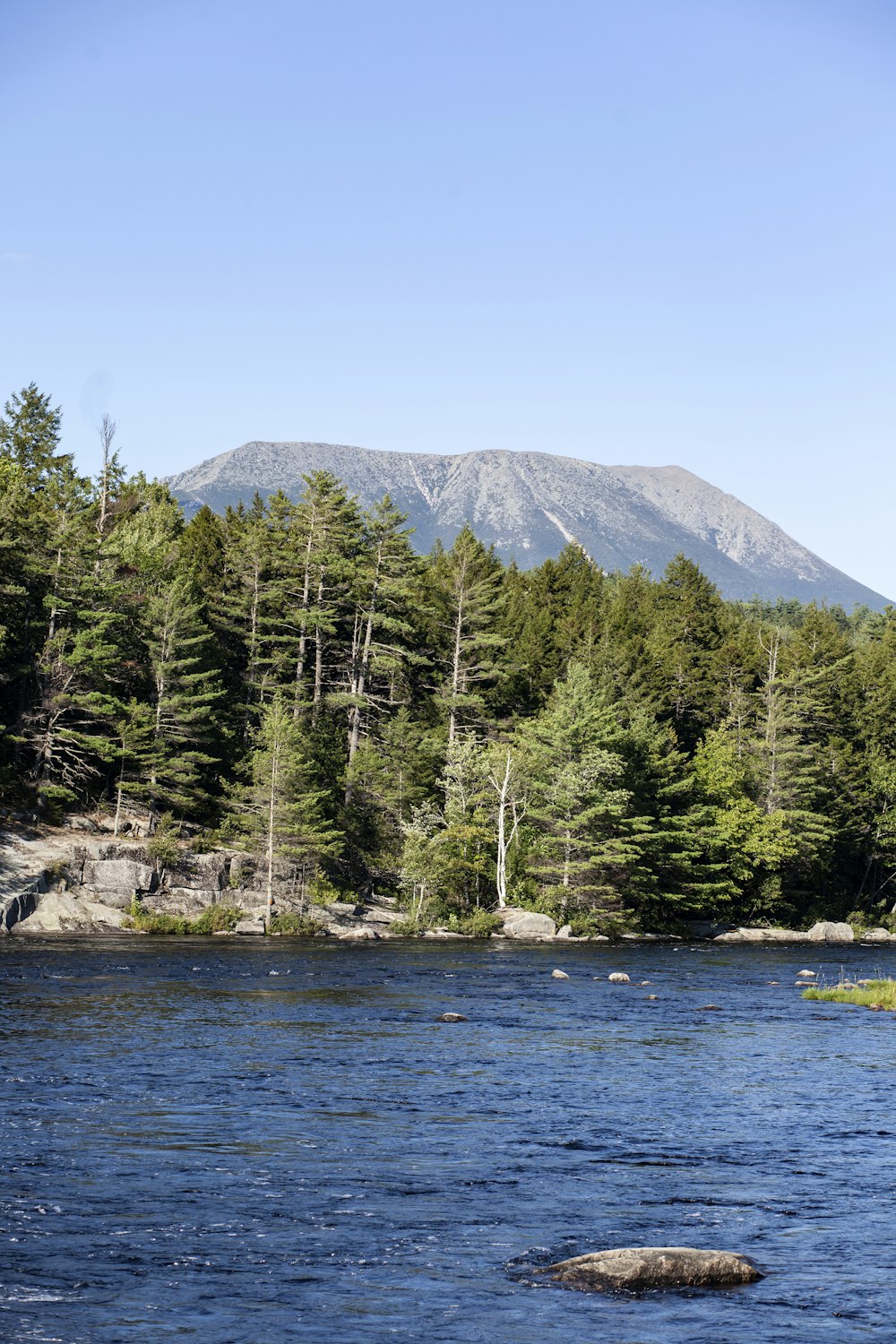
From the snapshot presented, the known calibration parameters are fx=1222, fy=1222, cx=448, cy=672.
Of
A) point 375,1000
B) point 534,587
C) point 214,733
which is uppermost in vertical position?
point 534,587

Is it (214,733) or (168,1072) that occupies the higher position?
(214,733)

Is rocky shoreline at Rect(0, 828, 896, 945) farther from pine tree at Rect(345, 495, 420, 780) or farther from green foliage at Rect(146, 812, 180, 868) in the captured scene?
pine tree at Rect(345, 495, 420, 780)

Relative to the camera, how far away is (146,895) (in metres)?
57.3

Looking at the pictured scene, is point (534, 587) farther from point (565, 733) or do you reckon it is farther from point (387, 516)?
point (565, 733)

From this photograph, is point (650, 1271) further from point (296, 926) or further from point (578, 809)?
point (578, 809)

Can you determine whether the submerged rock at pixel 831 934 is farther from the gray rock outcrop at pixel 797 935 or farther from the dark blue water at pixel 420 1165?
the dark blue water at pixel 420 1165

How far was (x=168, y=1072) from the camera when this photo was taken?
2356 cm

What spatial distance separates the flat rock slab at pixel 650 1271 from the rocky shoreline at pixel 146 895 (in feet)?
138

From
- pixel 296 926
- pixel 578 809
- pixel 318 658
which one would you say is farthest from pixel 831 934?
pixel 318 658

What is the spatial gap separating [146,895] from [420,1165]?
139 ft

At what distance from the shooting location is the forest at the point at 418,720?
2463 inches

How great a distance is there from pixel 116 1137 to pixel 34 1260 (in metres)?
5.58

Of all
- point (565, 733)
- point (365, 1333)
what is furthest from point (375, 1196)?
point (565, 733)

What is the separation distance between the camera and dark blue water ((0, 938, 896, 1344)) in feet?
39.8
